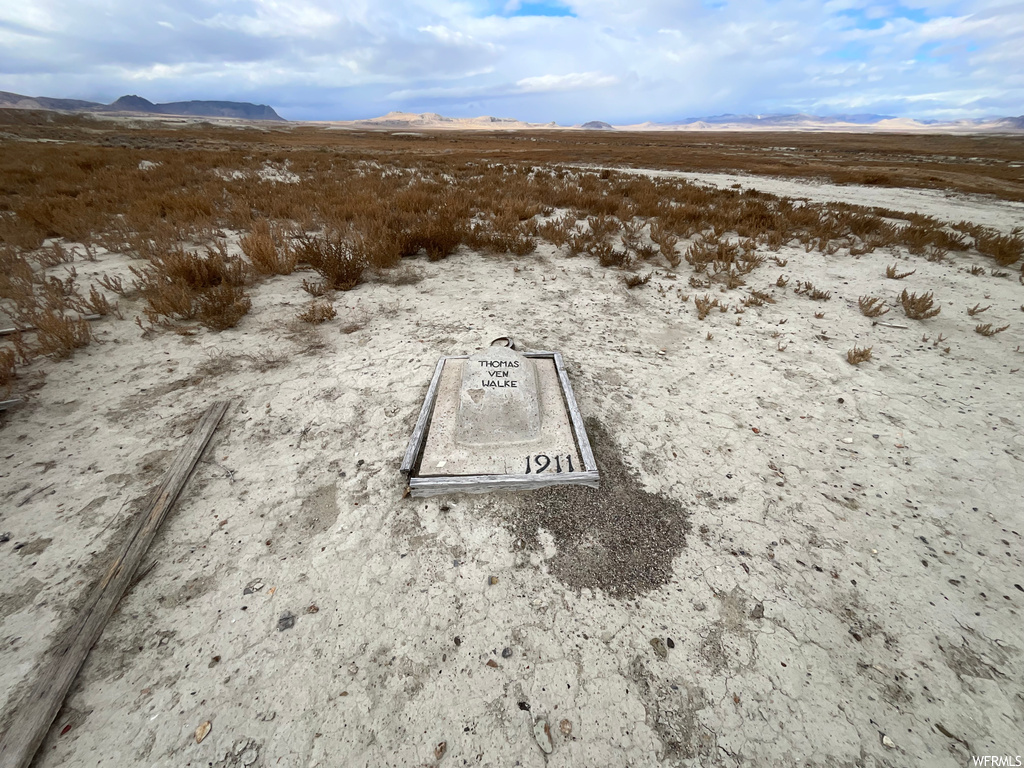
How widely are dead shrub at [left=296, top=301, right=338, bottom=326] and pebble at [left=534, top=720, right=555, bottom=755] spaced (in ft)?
15.2

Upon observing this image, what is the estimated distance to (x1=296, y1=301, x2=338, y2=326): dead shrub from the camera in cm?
486

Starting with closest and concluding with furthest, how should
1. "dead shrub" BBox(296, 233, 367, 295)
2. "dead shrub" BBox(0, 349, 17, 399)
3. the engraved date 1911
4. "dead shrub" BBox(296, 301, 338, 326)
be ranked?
the engraved date 1911 → "dead shrub" BBox(0, 349, 17, 399) → "dead shrub" BBox(296, 301, 338, 326) → "dead shrub" BBox(296, 233, 367, 295)

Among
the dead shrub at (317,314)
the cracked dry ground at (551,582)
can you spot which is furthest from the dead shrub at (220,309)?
the cracked dry ground at (551,582)

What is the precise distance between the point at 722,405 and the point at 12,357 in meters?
6.63

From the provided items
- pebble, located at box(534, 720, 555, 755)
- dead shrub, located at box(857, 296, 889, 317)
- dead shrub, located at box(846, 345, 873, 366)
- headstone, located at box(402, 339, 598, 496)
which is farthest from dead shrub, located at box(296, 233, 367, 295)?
dead shrub, located at box(857, 296, 889, 317)

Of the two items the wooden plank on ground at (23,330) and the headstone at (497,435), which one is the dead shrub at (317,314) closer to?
the headstone at (497,435)

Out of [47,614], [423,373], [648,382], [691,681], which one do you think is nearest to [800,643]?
[691,681]

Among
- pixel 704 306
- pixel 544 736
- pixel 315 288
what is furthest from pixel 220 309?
pixel 704 306

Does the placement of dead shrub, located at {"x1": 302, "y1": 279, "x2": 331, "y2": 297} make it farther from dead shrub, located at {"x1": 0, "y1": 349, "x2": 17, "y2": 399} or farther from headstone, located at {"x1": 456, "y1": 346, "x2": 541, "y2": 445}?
headstone, located at {"x1": 456, "y1": 346, "x2": 541, "y2": 445}

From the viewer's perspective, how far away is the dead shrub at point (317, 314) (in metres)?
4.86

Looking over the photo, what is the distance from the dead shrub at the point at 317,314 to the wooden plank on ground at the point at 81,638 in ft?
7.86

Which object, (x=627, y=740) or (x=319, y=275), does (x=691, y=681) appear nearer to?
(x=627, y=740)

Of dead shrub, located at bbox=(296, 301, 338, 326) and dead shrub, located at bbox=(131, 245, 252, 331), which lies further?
dead shrub, located at bbox=(296, 301, 338, 326)

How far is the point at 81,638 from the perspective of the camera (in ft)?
6.27
